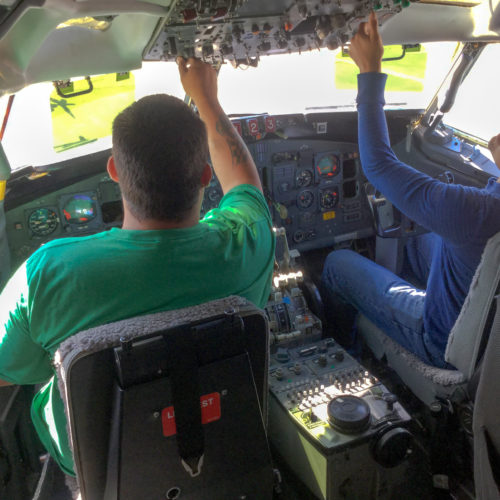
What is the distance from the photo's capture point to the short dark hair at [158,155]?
1.07 meters

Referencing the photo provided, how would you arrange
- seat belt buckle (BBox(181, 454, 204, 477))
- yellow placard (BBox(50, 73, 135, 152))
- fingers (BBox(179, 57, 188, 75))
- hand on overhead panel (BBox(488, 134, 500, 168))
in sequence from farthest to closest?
yellow placard (BBox(50, 73, 135, 152)) < hand on overhead panel (BBox(488, 134, 500, 168)) < fingers (BBox(179, 57, 188, 75)) < seat belt buckle (BBox(181, 454, 204, 477))

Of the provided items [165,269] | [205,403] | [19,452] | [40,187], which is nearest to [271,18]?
[165,269]

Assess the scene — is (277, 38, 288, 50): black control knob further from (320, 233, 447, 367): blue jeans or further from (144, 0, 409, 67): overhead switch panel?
(320, 233, 447, 367): blue jeans

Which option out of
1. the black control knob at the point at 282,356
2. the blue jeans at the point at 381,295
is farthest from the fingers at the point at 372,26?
the black control knob at the point at 282,356

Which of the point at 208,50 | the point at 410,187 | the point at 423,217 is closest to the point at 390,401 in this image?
the point at 423,217

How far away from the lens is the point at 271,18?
1.70 meters

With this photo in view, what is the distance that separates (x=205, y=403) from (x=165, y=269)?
0.31 meters

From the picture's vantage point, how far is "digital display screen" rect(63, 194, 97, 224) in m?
2.82

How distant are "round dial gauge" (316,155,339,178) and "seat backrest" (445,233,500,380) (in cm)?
177

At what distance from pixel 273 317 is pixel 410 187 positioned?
3.64 feet

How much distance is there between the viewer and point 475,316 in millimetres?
1795

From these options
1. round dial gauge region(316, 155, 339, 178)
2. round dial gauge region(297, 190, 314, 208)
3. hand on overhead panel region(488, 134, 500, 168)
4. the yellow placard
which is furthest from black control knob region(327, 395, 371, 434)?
round dial gauge region(316, 155, 339, 178)

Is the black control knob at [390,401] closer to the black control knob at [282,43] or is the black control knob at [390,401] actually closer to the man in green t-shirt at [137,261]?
the man in green t-shirt at [137,261]

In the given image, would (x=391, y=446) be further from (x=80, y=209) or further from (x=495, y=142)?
(x=80, y=209)
